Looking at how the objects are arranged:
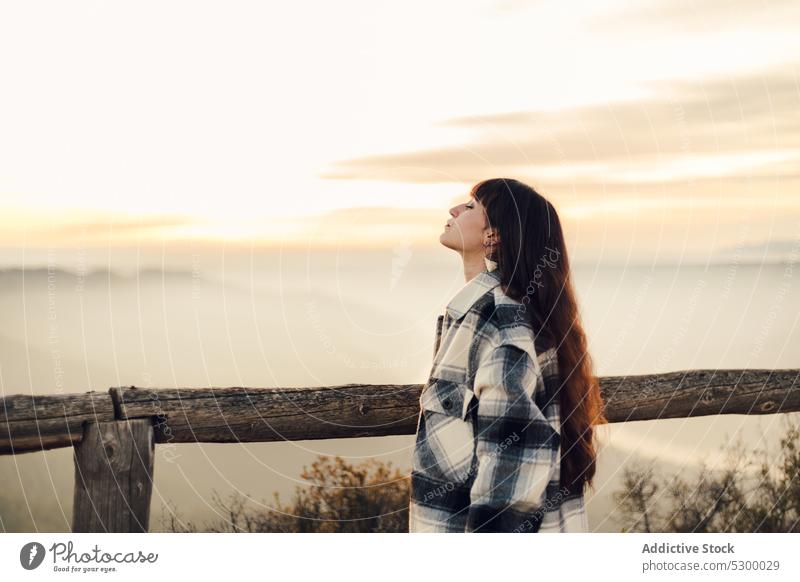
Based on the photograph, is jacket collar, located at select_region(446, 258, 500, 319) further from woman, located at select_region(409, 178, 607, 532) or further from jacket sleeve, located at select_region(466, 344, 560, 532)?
jacket sleeve, located at select_region(466, 344, 560, 532)

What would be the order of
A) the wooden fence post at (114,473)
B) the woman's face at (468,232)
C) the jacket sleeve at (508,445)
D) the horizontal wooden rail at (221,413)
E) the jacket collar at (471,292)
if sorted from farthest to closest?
the wooden fence post at (114,473)
the horizontal wooden rail at (221,413)
the woman's face at (468,232)
the jacket collar at (471,292)
the jacket sleeve at (508,445)

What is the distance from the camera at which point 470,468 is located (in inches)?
153

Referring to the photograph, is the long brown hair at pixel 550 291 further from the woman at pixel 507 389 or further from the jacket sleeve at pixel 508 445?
the jacket sleeve at pixel 508 445

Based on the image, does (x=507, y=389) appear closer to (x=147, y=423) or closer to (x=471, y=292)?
(x=471, y=292)

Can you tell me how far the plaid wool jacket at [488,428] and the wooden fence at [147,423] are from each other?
51 centimetres

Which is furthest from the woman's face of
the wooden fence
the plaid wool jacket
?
the wooden fence

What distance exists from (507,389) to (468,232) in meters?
0.75

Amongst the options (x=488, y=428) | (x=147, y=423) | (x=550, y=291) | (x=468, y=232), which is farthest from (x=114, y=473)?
(x=550, y=291)

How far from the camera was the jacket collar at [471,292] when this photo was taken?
3.99 m

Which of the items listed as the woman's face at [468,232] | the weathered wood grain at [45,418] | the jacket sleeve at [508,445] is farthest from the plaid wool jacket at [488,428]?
the weathered wood grain at [45,418]

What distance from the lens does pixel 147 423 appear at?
4371mm
